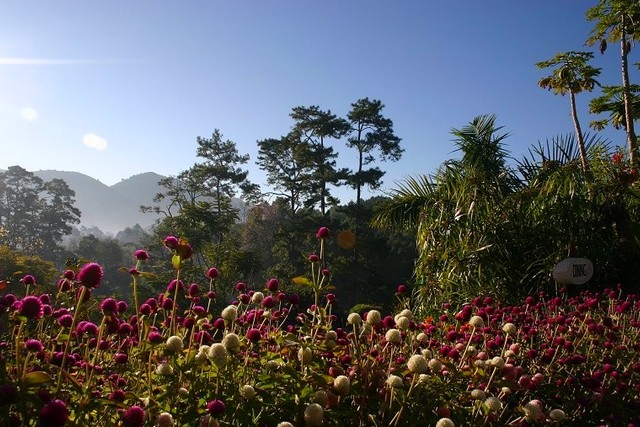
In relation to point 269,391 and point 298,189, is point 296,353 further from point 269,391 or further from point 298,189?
point 298,189

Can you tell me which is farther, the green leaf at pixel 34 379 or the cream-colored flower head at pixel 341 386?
the cream-colored flower head at pixel 341 386

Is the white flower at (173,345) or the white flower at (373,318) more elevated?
the white flower at (373,318)

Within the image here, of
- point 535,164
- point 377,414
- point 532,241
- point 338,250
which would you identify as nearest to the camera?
point 377,414

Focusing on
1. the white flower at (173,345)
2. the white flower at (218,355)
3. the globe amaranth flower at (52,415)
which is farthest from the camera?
the white flower at (173,345)

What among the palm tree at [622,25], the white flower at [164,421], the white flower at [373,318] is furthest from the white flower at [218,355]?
the palm tree at [622,25]

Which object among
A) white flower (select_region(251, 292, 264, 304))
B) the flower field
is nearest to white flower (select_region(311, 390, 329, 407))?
the flower field

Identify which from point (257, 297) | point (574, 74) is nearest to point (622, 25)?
point (574, 74)

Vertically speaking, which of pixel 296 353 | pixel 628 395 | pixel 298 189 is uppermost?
pixel 298 189

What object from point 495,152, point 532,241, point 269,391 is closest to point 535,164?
point 495,152

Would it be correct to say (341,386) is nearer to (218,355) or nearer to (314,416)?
(314,416)

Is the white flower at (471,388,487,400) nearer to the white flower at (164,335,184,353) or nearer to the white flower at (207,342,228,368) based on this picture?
the white flower at (207,342,228,368)

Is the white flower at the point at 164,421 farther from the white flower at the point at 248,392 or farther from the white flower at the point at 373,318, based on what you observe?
the white flower at the point at 373,318

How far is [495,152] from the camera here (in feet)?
28.8

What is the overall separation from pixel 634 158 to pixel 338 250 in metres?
26.1
